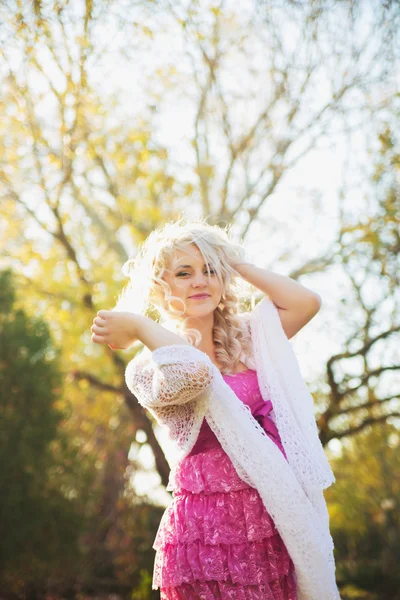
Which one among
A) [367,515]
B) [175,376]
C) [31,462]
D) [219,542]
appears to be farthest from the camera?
[367,515]

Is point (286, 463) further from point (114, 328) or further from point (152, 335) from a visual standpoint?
point (114, 328)

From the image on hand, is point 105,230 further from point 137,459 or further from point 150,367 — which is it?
point 150,367

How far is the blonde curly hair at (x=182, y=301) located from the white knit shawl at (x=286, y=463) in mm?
271

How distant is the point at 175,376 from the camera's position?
2066 mm

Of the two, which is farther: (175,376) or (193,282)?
(193,282)

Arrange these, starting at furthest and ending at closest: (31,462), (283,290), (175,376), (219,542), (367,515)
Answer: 1. (367,515)
2. (31,462)
3. (283,290)
4. (219,542)
5. (175,376)

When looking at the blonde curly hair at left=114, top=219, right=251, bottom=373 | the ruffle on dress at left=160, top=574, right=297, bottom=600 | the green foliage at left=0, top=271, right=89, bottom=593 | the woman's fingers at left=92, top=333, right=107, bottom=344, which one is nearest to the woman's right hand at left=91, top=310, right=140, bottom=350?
the woman's fingers at left=92, top=333, right=107, bottom=344

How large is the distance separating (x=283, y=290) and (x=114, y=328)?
2.19ft

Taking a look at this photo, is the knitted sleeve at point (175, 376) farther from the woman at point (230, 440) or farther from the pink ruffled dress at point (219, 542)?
the pink ruffled dress at point (219, 542)

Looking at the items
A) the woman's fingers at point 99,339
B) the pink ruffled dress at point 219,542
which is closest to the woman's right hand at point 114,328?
the woman's fingers at point 99,339

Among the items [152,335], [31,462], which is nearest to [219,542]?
[152,335]

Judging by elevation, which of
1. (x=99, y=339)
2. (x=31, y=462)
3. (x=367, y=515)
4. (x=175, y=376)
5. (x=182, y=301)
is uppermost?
(x=367, y=515)

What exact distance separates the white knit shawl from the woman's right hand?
0.14 meters

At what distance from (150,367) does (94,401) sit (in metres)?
8.62
